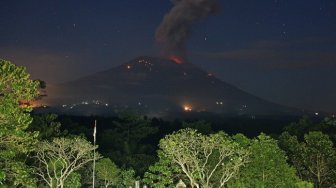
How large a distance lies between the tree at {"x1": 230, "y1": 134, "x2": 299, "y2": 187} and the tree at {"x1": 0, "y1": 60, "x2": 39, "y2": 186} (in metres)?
12.7

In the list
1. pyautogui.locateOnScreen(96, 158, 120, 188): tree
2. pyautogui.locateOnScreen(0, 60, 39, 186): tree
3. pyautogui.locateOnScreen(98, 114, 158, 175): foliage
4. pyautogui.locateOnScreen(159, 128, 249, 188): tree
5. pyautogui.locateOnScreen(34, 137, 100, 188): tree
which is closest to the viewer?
pyautogui.locateOnScreen(0, 60, 39, 186): tree

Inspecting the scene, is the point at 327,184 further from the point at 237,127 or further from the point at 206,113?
the point at 206,113

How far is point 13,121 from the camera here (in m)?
20.7

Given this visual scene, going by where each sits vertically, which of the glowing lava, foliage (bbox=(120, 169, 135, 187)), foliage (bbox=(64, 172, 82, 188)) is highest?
the glowing lava

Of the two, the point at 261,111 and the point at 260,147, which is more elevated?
the point at 261,111

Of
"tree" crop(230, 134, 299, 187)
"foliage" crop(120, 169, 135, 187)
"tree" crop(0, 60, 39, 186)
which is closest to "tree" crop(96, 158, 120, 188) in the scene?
"foliage" crop(120, 169, 135, 187)

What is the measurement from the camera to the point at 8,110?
65.6 feet

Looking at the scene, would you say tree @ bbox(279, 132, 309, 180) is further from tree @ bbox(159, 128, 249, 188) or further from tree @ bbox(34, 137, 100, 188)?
tree @ bbox(34, 137, 100, 188)

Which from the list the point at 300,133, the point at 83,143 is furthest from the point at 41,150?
the point at 300,133

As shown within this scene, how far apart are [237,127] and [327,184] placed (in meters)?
33.8

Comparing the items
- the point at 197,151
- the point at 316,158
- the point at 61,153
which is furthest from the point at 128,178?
the point at 316,158

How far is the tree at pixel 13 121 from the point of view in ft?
67.0

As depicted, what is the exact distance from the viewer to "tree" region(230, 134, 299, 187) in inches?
1119

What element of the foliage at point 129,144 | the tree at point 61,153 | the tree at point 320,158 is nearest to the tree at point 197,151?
the tree at point 61,153
